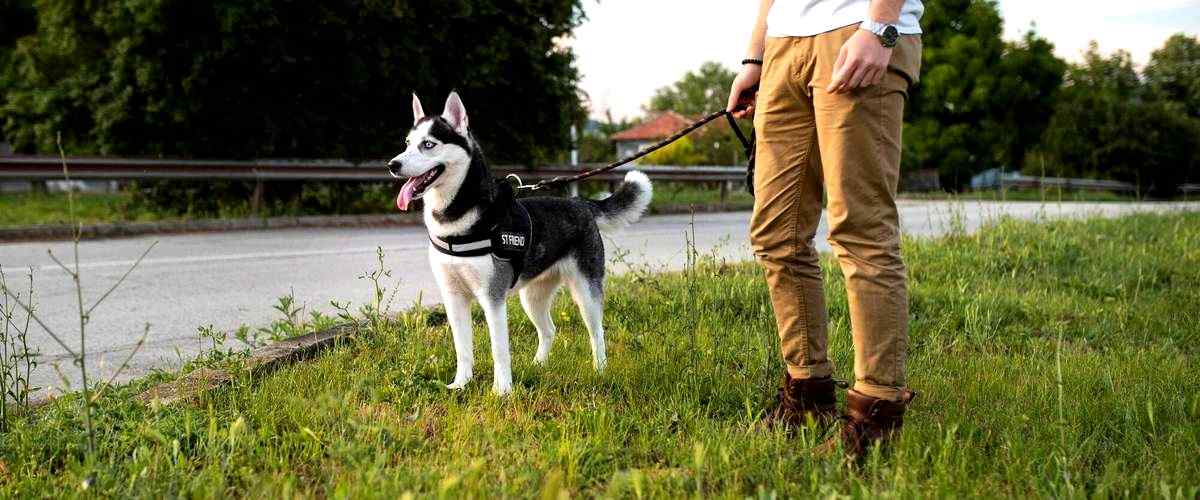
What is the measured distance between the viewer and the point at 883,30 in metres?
2.57

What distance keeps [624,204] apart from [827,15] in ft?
6.26

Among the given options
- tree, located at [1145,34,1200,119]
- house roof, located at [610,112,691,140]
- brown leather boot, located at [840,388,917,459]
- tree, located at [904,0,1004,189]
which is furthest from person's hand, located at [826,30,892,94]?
house roof, located at [610,112,691,140]

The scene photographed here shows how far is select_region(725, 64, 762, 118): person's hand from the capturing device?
3.21m

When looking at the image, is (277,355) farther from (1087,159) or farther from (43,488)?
(1087,159)

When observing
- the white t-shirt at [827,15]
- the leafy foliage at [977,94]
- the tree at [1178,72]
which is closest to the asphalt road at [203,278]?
the white t-shirt at [827,15]

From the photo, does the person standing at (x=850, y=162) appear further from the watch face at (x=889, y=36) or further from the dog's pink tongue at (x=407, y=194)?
the dog's pink tongue at (x=407, y=194)

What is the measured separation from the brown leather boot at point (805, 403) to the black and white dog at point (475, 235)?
959mm

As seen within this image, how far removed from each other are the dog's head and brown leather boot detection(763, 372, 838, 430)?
1540mm

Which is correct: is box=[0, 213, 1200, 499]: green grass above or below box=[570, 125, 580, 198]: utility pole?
below

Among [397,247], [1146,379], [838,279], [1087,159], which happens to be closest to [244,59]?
[397,247]

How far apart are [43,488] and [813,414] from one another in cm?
231

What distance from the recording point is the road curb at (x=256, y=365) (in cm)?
321

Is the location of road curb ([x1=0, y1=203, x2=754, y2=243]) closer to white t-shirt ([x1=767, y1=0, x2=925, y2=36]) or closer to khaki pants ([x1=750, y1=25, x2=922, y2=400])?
khaki pants ([x1=750, y1=25, x2=922, y2=400])

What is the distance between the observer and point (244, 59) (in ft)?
39.5
